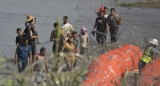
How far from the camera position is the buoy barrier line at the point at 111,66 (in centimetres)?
902

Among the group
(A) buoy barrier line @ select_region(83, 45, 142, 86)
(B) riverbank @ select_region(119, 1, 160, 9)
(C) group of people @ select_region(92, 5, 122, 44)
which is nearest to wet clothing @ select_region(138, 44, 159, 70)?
(A) buoy barrier line @ select_region(83, 45, 142, 86)

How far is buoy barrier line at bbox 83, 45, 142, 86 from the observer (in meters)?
9.02

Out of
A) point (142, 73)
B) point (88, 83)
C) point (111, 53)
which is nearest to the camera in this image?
point (88, 83)

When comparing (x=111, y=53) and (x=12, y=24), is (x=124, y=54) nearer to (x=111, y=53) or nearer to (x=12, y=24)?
(x=111, y=53)

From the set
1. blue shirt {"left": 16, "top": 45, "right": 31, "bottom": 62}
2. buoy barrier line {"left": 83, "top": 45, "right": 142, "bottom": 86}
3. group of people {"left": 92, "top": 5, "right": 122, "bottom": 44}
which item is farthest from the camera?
group of people {"left": 92, "top": 5, "right": 122, "bottom": 44}

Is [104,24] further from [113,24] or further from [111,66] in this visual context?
[111,66]

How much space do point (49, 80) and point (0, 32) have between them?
1506cm

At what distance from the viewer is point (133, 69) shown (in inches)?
464

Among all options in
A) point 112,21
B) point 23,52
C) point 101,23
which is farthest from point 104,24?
point 23,52

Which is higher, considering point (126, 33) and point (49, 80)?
point (49, 80)

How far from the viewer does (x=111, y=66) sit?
395 inches

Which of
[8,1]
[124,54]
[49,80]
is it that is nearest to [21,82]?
[49,80]

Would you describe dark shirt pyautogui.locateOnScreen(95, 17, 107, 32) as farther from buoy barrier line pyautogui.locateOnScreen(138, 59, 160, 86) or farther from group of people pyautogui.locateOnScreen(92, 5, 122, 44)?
buoy barrier line pyautogui.locateOnScreen(138, 59, 160, 86)

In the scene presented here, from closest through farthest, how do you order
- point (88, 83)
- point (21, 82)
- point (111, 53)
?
point (21, 82) < point (88, 83) < point (111, 53)
